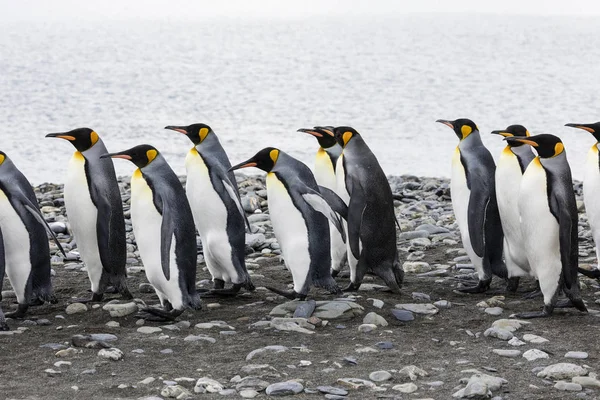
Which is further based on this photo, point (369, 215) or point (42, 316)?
point (369, 215)

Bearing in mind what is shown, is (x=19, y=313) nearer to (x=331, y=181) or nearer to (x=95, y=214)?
(x=95, y=214)

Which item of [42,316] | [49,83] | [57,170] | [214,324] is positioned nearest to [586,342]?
[214,324]

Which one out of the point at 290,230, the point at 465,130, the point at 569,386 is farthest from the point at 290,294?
the point at 569,386

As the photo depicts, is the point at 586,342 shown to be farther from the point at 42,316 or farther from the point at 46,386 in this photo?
the point at 42,316

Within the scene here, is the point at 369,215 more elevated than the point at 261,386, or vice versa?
the point at 369,215

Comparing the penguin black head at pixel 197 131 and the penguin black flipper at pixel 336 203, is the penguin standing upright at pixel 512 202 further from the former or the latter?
the penguin black head at pixel 197 131

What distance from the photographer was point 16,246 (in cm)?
489

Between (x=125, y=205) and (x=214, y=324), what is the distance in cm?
373

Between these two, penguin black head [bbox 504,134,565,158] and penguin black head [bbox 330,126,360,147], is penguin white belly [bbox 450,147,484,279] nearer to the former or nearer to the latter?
penguin black head [bbox 330,126,360,147]

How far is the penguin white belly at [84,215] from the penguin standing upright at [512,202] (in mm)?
2209

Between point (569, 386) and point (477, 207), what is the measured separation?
1.83 m

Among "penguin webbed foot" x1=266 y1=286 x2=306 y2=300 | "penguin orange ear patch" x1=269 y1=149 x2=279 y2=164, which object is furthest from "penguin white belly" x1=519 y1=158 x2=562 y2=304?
"penguin orange ear patch" x1=269 y1=149 x2=279 y2=164

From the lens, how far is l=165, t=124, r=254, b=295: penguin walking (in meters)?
5.18

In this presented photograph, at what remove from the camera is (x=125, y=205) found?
803 centimetres
